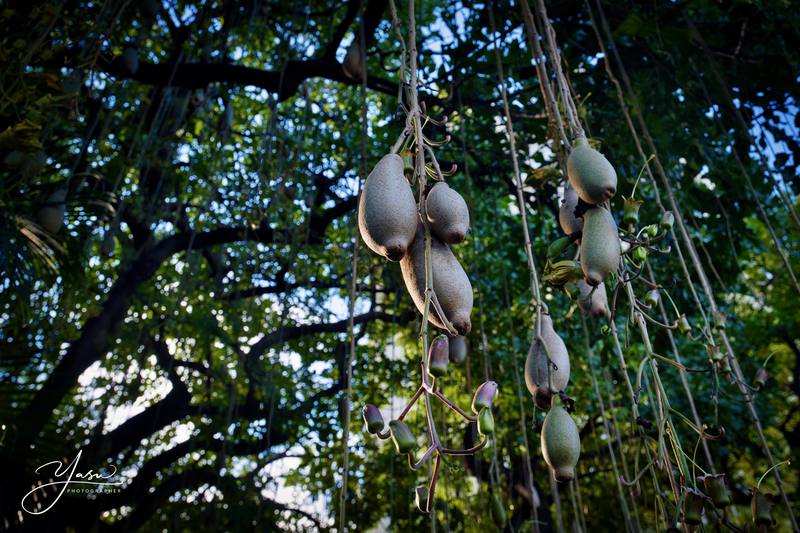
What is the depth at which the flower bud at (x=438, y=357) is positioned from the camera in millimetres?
307

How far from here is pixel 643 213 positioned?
71.2 inches

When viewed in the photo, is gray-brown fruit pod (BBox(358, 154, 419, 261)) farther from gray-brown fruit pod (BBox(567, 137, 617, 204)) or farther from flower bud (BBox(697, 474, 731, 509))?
flower bud (BBox(697, 474, 731, 509))

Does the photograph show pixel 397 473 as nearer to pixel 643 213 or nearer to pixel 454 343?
pixel 643 213

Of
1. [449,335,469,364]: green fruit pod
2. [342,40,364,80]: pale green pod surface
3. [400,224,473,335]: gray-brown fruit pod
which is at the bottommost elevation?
[400,224,473,335]: gray-brown fruit pod

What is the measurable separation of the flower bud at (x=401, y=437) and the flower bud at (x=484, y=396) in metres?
0.04

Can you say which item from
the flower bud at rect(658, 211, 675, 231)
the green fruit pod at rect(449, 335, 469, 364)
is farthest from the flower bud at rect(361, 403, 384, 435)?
the green fruit pod at rect(449, 335, 469, 364)

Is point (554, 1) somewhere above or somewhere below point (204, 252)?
below

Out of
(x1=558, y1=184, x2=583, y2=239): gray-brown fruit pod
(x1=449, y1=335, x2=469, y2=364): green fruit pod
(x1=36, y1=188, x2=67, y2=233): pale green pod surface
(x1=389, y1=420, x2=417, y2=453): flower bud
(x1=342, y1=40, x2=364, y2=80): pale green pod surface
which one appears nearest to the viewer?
(x1=389, y1=420, x2=417, y2=453): flower bud

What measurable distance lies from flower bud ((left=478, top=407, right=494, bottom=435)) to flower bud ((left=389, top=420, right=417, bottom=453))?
4 centimetres

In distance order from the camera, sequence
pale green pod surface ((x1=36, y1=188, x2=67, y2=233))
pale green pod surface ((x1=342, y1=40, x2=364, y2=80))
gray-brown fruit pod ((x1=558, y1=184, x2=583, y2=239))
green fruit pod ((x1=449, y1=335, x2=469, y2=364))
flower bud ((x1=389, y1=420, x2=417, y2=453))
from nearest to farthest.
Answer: flower bud ((x1=389, y1=420, x2=417, y2=453)) < gray-brown fruit pod ((x1=558, y1=184, x2=583, y2=239)) < green fruit pod ((x1=449, y1=335, x2=469, y2=364)) < pale green pod surface ((x1=36, y1=188, x2=67, y2=233)) < pale green pod surface ((x1=342, y1=40, x2=364, y2=80))

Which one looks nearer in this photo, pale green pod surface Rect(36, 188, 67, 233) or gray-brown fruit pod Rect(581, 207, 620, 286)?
gray-brown fruit pod Rect(581, 207, 620, 286)

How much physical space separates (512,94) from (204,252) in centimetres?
234

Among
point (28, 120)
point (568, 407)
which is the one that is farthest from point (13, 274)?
point (568, 407)

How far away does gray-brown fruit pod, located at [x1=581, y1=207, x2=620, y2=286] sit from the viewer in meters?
0.38
